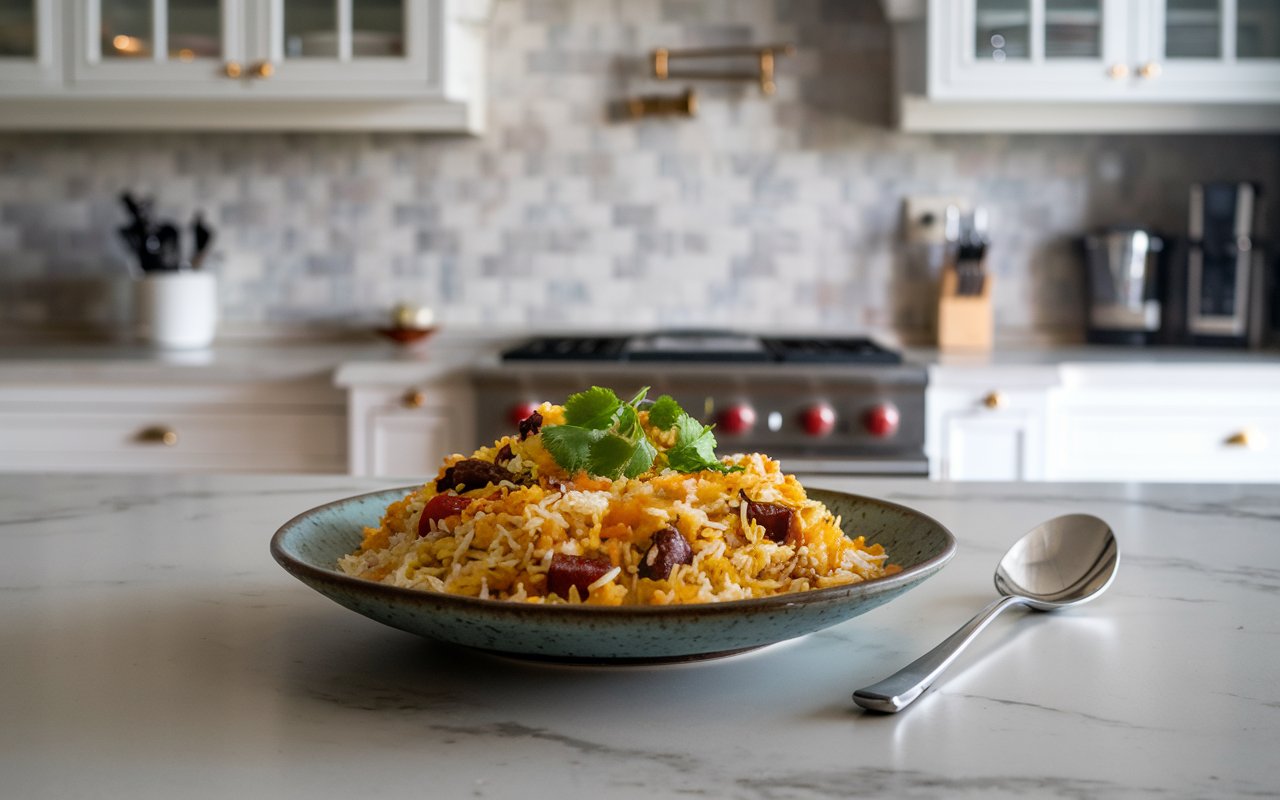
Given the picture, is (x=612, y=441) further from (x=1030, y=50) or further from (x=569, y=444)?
(x=1030, y=50)

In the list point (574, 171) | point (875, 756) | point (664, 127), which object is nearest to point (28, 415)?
point (574, 171)

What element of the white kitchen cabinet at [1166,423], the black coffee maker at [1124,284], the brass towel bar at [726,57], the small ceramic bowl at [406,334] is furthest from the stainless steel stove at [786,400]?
the brass towel bar at [726,57]

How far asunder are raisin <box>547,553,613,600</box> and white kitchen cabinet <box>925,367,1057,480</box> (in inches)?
79.4

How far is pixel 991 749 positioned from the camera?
0.62 metres

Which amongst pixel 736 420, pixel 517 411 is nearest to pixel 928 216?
pixel 736 420

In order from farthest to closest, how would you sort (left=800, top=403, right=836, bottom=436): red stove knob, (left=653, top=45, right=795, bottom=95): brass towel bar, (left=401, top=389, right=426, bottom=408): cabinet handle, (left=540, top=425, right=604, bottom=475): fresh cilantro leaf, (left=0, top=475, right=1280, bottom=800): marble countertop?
(left=653, top=45, right=795, bottom=95): brass towel bar, (left=401, top=389, right=426, bottom=408): cabinet handle, (left=800, top=403, right=836, bottom=436): red stove knob, (left=540, top=425, right=604, bottom=475): fresh cilantro leaf, (left=0, top=475, right=1280, bottom=800): marble countertop

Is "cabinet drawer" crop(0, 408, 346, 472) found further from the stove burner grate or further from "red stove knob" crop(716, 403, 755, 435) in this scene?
"red stove knob" crop(716, 403, 755, 435)

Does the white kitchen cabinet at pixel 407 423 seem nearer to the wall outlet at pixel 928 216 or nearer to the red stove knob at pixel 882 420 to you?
the red stove knob at pixel 882 420

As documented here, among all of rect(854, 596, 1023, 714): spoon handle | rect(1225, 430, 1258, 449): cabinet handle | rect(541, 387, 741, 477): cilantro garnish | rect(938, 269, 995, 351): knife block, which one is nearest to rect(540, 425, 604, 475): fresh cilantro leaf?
rect(541, 387, 741, 477): cilantro garnish

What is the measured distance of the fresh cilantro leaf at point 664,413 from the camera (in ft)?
2.81

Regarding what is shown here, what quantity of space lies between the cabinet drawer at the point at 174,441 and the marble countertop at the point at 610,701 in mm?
1730

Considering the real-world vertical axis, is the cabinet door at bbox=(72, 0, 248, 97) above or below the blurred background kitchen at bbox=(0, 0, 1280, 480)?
above

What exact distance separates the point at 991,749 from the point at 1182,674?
0.61 ft

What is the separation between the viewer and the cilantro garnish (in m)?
0.81
